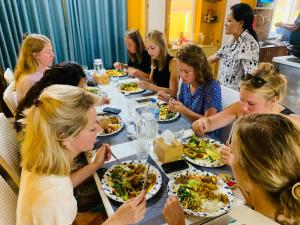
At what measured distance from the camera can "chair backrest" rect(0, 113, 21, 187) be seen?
1239 mm

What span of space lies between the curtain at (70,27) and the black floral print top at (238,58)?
5.68 ft

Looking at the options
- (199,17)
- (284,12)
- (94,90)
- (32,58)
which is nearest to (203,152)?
(94,90)

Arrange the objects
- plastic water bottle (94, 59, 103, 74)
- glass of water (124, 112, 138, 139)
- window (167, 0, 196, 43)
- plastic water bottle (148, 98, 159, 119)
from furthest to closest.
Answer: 1. window (167, 0, 196, 43)
2. plastic water bottle (94, 59, 103, 74)
3. plastic water bottle (148, 98, 159, 119)
4. glass of water (124, 112, 138, 139)

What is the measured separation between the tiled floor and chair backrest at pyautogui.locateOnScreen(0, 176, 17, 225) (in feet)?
8.83

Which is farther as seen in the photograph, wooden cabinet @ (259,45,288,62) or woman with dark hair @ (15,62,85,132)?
wooden cabinet @ (259,45,288,62)

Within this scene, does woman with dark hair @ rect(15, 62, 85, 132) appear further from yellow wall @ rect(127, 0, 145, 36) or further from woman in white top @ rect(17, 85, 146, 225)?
yellow wall @ rect(127, 0, 145, 36)

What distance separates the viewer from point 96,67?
2.69 meters

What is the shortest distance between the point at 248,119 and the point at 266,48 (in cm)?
378

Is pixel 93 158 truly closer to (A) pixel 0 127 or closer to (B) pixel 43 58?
(A) pixel 0 127

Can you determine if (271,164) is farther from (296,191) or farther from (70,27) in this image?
(70,27)

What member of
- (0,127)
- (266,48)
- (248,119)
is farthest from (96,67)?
(266,48)

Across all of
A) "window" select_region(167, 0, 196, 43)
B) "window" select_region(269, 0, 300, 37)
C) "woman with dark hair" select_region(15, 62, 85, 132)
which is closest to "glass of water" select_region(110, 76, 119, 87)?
"woman with dark hair" select_region(15, 62, 85, 132)

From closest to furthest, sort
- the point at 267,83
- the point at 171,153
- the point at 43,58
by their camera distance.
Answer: the point at 171,153 < the point at 267,83 < the point at 43,58

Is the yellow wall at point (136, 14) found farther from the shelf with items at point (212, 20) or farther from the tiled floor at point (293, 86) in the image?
the tiled floor at point (293, 86)
